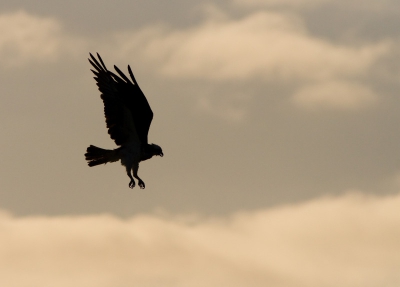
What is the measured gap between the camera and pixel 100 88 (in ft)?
206

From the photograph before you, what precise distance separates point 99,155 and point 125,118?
5.35 feet

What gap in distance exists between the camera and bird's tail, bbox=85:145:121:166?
62.9m

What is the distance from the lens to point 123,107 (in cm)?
6247

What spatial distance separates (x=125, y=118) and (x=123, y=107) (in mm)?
383

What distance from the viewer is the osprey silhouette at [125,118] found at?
62250mm

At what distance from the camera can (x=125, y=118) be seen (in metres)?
62.5

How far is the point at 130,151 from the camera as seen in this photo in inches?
2459

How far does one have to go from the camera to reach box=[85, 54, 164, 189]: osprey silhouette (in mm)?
62250

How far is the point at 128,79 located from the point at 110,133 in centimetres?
198

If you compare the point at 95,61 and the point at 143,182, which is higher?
the point at 95,61

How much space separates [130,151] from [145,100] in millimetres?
1816

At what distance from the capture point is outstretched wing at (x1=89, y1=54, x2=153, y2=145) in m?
62.2

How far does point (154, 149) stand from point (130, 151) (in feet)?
2.76

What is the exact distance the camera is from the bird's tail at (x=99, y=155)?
62875 millimetres
